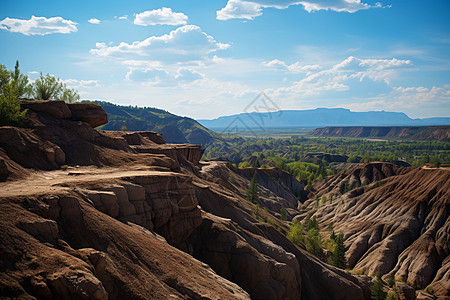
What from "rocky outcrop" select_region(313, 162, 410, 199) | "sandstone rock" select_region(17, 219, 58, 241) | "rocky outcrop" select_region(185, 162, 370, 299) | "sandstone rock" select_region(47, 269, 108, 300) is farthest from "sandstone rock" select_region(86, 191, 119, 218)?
"rocky outcrop" select_region(313, 162, 410, 199)

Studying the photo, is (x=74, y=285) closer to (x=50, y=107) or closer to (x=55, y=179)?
(x=55, y=179)

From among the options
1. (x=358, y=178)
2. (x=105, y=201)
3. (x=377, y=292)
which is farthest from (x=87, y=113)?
(x=358, y=178)

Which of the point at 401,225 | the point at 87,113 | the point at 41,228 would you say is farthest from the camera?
the point at 401,225

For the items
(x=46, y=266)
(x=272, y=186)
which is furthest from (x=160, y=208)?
(x=272, y=186)

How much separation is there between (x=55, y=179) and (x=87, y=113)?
1808 centimetres

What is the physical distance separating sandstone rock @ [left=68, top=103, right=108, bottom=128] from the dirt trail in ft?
35.6

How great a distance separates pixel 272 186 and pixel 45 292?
4206 inches

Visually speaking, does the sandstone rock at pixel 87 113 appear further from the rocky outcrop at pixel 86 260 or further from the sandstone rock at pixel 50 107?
the rocky outcrop at pixel 86 260

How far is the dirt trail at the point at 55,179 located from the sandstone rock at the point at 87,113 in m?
10.9

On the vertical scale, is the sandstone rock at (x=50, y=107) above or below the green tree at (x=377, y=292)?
above

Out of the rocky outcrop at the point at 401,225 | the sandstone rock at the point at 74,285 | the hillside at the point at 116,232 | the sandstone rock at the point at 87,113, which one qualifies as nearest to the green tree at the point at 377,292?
the hillside at the point at 116,232

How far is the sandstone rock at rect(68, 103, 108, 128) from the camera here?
4228cm

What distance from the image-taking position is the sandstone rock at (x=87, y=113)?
42.3 m

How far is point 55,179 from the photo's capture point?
27031mm
